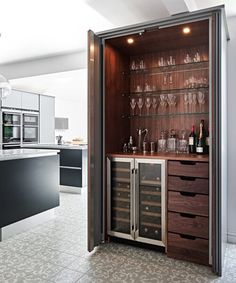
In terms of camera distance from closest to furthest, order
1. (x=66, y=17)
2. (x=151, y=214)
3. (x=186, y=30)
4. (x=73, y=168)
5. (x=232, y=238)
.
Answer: (x=186, y=30), (x=151, y=214), (x=232, y=238), (x=66, y=17), (x=73, y=168)

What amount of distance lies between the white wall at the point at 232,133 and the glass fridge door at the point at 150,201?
91 centimetres

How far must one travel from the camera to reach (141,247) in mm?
2645

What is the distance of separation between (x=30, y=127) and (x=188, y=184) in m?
4.94

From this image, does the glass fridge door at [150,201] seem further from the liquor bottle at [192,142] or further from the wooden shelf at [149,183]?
the liquor bottle at [192,142]

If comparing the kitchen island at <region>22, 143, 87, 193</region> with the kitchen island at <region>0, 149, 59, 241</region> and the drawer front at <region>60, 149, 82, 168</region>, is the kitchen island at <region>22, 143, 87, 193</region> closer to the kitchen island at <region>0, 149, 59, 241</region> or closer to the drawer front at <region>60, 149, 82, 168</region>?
the drawer front at <region>60, 149, 82, 168</region>

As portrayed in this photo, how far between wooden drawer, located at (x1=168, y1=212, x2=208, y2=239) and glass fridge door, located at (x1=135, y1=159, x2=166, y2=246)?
10cm

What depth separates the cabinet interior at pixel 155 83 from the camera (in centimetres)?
274

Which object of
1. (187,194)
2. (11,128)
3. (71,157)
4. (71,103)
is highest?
(71,103)

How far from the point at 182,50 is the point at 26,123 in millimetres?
4449

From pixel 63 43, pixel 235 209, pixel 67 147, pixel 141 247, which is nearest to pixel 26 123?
pixel 67 147

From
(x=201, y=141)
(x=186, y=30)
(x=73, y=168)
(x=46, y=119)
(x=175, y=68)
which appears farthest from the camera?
(x=46, y=119)

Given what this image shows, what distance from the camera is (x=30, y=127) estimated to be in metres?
6.34

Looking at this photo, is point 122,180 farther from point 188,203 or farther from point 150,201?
point 188,203

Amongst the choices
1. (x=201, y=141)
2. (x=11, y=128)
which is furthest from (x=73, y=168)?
(x=201, y=141)
